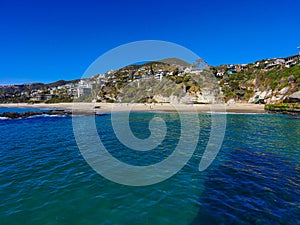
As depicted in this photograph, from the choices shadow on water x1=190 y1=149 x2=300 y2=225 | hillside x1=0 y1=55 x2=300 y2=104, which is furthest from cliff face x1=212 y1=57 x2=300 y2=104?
shadow on water x1=190 y1=149 x2=300 y2=225

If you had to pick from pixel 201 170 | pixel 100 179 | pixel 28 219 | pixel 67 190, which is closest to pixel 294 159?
pixel 201 170

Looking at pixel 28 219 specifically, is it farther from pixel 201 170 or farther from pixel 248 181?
pixel 248 181

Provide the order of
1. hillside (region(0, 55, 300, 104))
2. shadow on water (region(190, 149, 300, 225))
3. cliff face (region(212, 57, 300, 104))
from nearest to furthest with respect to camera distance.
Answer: shadow on water (region(190, 149, 300, 225)) → cliff face (region(212, 57, 300, 104)) → hillside (region(0, 55, 300, 104))

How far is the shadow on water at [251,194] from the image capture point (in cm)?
662

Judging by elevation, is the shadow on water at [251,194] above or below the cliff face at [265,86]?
below

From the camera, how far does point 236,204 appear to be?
24.5ft

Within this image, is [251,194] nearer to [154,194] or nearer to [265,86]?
[154,194]

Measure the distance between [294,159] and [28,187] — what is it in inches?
657

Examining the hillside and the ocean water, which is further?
the hillside

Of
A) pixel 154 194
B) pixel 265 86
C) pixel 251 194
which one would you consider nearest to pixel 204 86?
pixel 265 86

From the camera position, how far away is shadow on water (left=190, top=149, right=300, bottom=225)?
21.7ft

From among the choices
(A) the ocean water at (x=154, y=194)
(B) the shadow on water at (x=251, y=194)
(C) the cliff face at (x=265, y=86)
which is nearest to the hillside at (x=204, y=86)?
(C) the cliff face at (x=265, y=86)

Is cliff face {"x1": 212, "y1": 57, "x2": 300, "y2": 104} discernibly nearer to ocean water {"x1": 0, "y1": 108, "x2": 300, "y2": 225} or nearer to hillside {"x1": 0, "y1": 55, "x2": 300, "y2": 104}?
hillside {"x1": 0, "y1": 55, "x2": 300, "y2": 104}

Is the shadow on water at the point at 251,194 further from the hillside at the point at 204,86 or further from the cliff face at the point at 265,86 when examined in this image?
the cliff face at the point at 265,86
